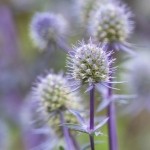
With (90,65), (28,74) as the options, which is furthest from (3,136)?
(90,65)

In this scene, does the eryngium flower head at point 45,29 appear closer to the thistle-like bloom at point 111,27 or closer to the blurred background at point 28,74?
the thistle-like bloom at point 111,27

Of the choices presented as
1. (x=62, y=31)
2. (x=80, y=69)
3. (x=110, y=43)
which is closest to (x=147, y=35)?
(x=62, y=31)

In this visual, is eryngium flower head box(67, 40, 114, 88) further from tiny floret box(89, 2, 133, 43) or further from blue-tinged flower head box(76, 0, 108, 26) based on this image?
blue-tinged flower head box(76, 0, 108, 26)

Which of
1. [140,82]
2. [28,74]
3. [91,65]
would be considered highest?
[28,74]

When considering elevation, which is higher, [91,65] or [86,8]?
[86,8]

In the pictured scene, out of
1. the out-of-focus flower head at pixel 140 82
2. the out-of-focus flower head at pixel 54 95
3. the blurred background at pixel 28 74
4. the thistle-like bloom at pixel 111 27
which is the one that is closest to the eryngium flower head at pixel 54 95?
the out-of-focus flower head at pixel 54 95

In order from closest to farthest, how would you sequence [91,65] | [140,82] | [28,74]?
1. [91,65]
2. [140,82]
3. [28,74]

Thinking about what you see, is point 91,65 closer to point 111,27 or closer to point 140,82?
point 111,27

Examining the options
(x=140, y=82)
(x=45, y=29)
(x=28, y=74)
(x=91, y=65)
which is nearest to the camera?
(x=91, y=65)
